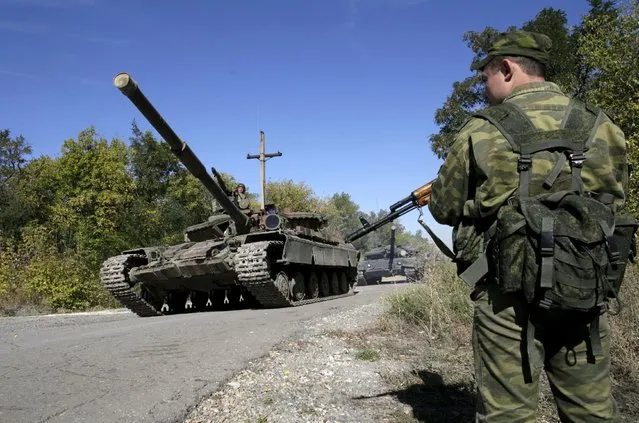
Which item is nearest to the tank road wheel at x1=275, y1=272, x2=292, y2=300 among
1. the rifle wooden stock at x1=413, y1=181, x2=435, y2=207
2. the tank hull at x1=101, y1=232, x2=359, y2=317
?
the tank hull at x1=101, y1=232, x2=359, y2=317

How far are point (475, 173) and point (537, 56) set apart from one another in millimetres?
581

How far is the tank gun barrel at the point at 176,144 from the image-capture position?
735cm

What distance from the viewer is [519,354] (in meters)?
2.09

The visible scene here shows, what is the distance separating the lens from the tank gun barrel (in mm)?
7349

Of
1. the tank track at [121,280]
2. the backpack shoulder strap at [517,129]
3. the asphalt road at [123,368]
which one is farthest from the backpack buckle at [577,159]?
the tank track at [121,280]

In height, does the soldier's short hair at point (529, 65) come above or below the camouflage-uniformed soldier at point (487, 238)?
above

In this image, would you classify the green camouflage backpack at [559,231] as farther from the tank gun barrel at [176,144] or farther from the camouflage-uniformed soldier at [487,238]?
the tank gun barrel at [176,144]

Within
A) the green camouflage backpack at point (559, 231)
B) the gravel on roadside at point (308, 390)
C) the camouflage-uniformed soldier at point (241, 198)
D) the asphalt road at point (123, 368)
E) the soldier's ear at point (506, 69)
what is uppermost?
the camouflage-uniformed soldier at point (241, 198)

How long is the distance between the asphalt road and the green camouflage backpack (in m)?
2.34

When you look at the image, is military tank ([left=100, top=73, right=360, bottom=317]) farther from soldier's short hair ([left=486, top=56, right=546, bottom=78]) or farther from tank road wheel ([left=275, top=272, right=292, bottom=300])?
soldier's short hair ([left=486, top=56, right=546, bottom=78])

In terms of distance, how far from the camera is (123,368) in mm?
4680

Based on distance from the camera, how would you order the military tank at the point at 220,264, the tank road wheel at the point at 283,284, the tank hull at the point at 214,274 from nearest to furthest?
1. the military tank at the point at 220,264
2. the tank hull at the point at 214,274
3. the tank road wheel at the point at 283,284

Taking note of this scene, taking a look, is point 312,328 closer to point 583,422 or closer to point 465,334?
point 465,334

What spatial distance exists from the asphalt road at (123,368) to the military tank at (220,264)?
10.00 ft
